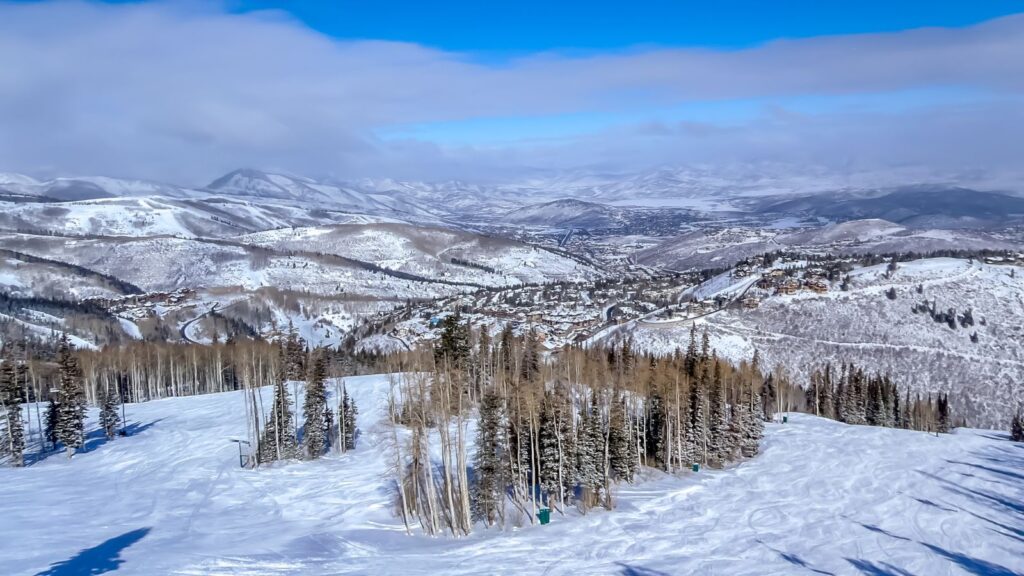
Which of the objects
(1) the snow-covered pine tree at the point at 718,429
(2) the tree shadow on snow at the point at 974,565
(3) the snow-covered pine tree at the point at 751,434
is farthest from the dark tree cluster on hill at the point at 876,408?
(2) the tree shadow on snow at the point at 974,565

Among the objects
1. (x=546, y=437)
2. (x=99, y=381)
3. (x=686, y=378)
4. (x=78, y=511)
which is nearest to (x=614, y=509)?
(x=546, y=437)

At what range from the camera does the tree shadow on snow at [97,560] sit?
2786 cm

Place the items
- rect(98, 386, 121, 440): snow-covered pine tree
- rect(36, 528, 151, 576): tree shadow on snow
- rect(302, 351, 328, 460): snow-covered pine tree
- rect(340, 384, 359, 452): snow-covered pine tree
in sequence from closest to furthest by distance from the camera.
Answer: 1. rect(36, 528, 151, 576): tree shadow on snow
2. rect(302, 351, 328, 460): snow-covered pine tree
3. rect(340, 384, 359, 452): snow-covered pine tree
4. rect(98, 386, 121, 440): snow-covered pine tree

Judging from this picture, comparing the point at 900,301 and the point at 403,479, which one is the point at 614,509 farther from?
the point at 900,301

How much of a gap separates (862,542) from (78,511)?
4417 centimetres

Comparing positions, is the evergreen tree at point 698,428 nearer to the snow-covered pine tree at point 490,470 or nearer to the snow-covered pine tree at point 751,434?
the snow-covered pine tree at point 751,434

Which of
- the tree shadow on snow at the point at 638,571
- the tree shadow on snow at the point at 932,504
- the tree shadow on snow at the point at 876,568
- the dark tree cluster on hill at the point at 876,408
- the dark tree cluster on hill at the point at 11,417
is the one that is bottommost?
the dark tree cluster on hill at the point at 876,408

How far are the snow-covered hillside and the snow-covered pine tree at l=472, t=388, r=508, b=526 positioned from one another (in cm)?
8072

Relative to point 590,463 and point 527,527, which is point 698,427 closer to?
point 590,463

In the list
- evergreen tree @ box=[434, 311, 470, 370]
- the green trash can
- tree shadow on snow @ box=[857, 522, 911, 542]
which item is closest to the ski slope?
tree shadow on snow @ box=[857, 522, 911, 542]

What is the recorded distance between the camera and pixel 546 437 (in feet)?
141

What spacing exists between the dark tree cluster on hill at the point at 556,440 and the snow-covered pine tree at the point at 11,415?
101 feet

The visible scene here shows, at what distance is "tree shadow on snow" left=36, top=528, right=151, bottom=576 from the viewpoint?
27859 mm

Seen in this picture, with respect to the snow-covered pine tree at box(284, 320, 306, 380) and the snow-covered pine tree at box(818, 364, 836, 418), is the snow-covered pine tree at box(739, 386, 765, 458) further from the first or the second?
the snow-covered pine tree at box(284, 320, 306, 380)
